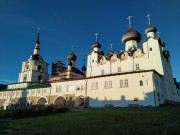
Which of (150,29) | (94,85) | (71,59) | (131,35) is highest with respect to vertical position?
(150,29)

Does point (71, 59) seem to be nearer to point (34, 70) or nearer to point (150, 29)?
point (34, 70)

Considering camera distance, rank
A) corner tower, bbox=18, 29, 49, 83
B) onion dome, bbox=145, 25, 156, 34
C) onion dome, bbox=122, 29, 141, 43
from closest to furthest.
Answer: onion dome, bbox=145, 25, 156, 34 → onion dome, bbox=122, 29, 141, 43 → corner tower, bbox=18, 29, 49, 83

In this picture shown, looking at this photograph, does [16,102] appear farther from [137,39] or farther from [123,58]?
[137,39]

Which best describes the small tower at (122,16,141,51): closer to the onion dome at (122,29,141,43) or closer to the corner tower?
the onion dome at (122,29,141,43)

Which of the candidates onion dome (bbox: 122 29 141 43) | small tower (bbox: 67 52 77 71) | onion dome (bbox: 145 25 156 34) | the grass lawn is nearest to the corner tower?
small tower (bbox: 67 52 77 71)

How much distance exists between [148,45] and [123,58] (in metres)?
6.19

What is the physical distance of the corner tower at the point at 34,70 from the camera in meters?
62.6

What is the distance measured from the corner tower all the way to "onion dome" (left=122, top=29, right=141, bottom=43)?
3610 cm

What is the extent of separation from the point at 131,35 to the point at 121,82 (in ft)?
47.8

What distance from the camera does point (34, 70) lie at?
63094mm

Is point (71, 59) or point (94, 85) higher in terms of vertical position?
point (71, 59)

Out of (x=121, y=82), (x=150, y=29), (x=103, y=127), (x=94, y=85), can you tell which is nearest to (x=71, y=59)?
(x=94, y=85)

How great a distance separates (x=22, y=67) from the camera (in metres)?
66.2

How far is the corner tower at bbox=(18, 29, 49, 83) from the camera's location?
2463 inches
